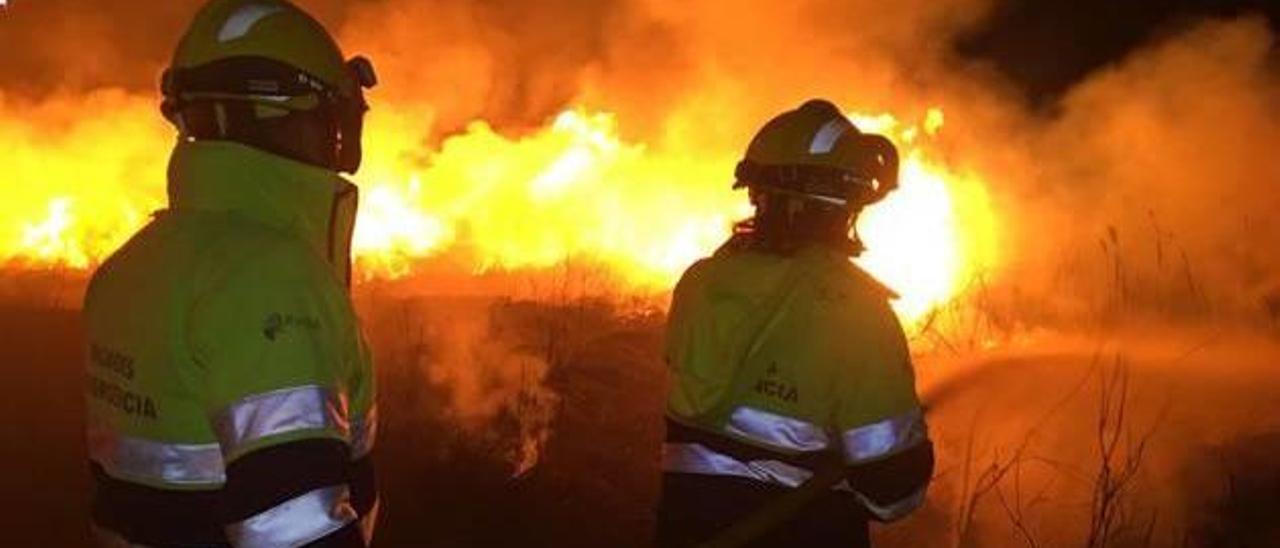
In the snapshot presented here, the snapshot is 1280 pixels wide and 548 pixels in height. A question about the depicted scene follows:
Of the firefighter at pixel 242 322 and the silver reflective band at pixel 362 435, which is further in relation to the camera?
the silver reflective band at pixel 362 435

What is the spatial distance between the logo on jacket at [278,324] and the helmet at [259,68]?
0.49 m

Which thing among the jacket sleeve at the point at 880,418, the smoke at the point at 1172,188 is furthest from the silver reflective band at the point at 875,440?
the smoke at the point at 1172,188

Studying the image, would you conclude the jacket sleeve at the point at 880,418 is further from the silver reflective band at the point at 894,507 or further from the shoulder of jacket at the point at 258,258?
the shoulder of jacket at the point at 258,258

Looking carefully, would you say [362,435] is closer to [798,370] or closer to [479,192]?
[798,370]

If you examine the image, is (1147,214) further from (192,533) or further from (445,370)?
(192,533)

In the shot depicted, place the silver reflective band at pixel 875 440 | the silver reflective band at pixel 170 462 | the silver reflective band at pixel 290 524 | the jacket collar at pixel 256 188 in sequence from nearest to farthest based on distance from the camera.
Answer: the silver reflective band at pixel 290 524 < the silver reflective band at pixel 170 462 < the jacket collar at pixel 256 188 < the silver reflective band at pixel 875 440

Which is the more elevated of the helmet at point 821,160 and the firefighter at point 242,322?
the helmet at point 821,160

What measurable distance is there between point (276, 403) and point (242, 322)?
0.15 metres

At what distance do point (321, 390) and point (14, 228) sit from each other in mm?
11797

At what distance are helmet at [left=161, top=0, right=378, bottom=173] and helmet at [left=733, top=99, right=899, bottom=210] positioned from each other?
57.0 inches

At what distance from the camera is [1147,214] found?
36.2 feet

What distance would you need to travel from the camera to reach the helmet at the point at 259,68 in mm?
2312

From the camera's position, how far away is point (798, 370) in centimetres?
326

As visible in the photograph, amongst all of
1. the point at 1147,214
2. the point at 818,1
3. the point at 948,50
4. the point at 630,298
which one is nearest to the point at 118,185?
the point at 630,298
